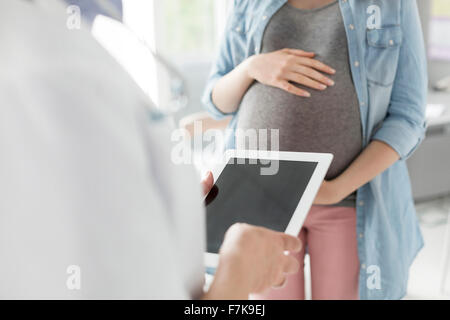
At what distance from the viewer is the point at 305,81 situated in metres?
0.85

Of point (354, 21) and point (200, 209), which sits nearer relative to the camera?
point (200, 209)

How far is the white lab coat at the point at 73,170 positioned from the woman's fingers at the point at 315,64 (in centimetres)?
57

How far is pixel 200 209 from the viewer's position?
376 mm

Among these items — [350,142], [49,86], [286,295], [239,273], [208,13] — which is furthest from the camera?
[208,13]

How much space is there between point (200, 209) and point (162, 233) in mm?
51

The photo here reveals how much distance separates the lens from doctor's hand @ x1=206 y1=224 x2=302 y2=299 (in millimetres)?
403

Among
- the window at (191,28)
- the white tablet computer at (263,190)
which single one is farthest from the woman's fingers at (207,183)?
the window at (191,28)

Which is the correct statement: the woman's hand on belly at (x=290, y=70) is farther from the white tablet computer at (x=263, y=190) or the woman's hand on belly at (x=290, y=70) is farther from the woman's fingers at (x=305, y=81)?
the white tablet computer at (x=263, y=190)

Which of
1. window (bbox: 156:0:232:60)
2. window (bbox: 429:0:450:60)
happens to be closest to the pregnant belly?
window (bbox: 429:0:450:60)

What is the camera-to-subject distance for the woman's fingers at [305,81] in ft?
2.74

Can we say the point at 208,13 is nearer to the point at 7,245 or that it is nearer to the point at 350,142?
the point at 350,142

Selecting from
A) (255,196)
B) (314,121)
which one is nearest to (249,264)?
(255,196)

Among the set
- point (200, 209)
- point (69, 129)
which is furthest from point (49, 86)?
point (200, 209)

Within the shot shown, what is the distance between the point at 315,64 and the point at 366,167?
0.69ft
